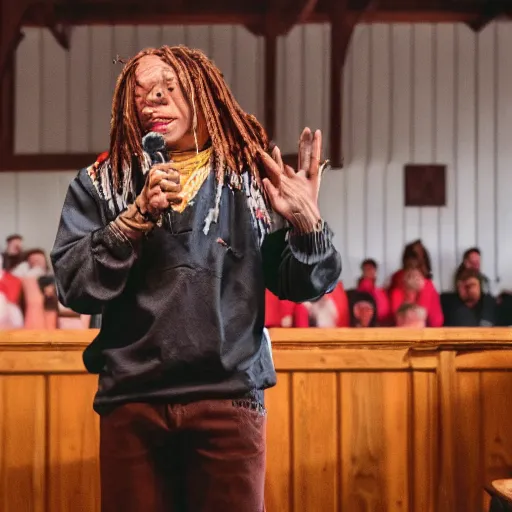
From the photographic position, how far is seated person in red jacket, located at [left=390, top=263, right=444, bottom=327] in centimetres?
428

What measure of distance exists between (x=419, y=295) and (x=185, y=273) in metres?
3.51

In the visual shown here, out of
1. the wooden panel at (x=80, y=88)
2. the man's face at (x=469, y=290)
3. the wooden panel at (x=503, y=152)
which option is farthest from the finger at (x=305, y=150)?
the wooden panel at (x=503, y=152)

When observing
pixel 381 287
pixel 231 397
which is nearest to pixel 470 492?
pixel 231 397

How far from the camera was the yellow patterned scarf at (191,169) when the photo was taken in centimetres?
109

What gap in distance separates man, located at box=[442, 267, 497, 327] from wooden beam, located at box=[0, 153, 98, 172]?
193cm

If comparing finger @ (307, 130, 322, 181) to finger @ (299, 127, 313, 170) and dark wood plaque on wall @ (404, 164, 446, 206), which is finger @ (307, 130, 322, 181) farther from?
dark wood plaque on wall @ (404, 164, 446, 206)

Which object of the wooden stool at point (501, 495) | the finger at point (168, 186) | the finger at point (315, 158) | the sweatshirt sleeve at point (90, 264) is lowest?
the wooden stool at point (501, 495)

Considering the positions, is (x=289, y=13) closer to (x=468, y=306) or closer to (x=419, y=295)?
(x=419, y=295)

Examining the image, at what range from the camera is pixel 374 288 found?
4590mm

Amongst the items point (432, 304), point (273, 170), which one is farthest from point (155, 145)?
point (432, 304)

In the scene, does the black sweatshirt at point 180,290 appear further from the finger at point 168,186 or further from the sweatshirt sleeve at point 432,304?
the sweatshirt sleeve at point 432,304

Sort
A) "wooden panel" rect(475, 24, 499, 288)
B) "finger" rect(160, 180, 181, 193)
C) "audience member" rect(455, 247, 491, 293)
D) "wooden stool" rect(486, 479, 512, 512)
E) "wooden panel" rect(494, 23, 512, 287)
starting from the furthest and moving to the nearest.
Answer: "wooden panel" rect(475, 24, 499, 288), "wooden panel" rect(494, 23, 512, 287), "audience member" rect(455, 247, 491, 293), "wooden stool" rect(486, 479, 512, 512), "finger" rect(160, 180, 181, 193)

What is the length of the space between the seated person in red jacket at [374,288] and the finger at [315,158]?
3.19m

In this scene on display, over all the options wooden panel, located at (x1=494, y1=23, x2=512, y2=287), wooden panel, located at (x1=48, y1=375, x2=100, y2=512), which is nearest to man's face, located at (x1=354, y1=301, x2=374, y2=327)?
wooden panel, located at (x1=494, y1=23, x2=512, y2=287)
